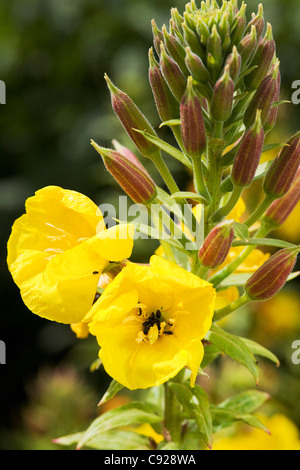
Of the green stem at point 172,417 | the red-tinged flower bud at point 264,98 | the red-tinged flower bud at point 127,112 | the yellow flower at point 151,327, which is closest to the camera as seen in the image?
the yellow flower at point 151,327

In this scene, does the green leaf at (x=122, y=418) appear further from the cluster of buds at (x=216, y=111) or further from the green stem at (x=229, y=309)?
the cluster of buds at (x=216, y=111)

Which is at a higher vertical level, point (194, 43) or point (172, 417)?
point (194, 43)

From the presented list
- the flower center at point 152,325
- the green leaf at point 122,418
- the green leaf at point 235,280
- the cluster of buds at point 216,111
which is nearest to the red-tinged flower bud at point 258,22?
the cluster of buds at point 216,111

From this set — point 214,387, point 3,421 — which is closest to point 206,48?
point 214,387

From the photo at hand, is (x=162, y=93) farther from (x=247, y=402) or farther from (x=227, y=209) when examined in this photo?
(x=247, y=402)

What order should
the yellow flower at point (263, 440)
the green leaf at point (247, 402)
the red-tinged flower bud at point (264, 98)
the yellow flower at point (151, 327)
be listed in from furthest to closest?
1. the yellow flower at point (263, 440)
2. the green leaf at point (247, 402)
3. the red-tinged flower bud at point (264, 98)
4. the yellow flower at point (151, 327)

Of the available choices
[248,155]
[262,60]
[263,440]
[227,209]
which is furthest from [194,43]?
[263,440]

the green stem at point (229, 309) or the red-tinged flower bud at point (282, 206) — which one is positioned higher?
the red-tinged flower bud at point (282, 206)

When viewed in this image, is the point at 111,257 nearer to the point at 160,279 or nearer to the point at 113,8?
the point at 160,279
